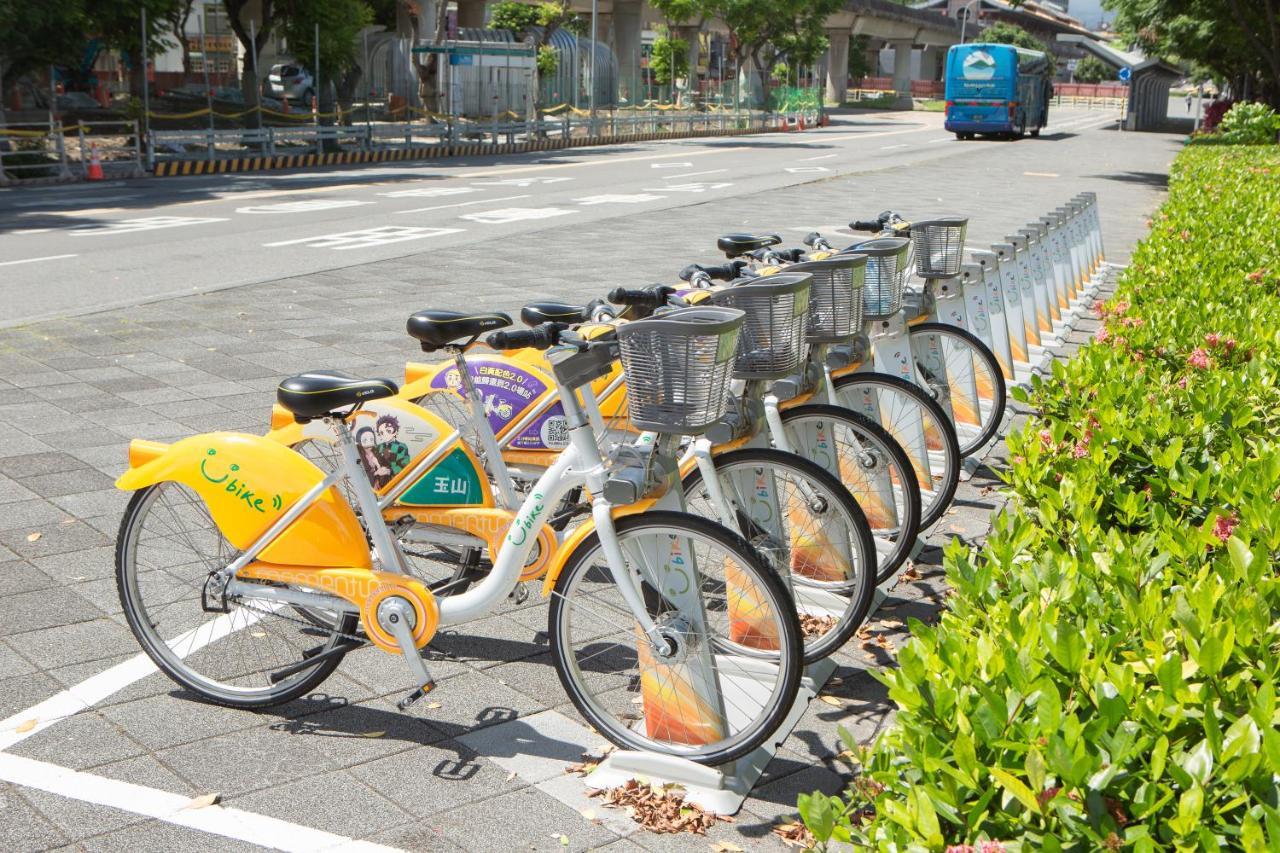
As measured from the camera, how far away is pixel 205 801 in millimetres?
3500

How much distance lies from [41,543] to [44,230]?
41.6 feet

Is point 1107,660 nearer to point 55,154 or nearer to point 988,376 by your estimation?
point 988,376

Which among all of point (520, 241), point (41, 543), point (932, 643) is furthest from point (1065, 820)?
point (520, 241)

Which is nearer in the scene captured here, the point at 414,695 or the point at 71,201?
the point at 414,695

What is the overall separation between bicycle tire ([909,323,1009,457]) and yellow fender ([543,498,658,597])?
Result: 101 inches

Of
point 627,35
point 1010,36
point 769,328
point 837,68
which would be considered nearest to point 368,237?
point 769,328

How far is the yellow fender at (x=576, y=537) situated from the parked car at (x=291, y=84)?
134ft

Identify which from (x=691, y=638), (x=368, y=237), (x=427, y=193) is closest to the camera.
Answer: (x=691, y=638)

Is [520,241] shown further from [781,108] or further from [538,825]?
[781,108]

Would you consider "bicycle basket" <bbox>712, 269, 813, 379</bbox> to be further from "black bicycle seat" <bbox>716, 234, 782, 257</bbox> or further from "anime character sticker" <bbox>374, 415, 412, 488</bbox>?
"black bicycle seat" <bbox>716, 234, 782, 257</bbox>

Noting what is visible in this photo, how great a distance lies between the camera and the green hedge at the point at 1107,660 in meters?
1.93

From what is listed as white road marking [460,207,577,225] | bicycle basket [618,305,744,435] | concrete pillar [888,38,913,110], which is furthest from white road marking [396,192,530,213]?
concrete pillar [888,38,913,110]

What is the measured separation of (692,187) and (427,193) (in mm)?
4825

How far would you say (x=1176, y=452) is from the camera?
3.33 metres
